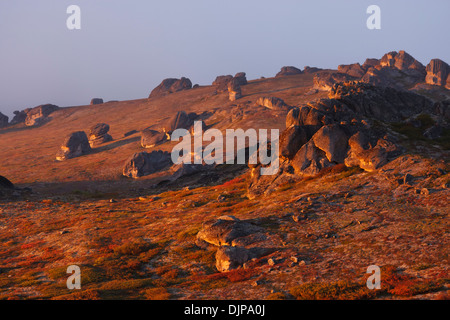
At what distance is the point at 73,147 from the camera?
129 m

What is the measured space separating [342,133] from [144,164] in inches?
2519

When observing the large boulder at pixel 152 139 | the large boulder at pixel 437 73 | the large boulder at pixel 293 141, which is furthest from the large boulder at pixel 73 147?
A: the large boulder at pixel 437 73

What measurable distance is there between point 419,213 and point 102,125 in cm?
13964

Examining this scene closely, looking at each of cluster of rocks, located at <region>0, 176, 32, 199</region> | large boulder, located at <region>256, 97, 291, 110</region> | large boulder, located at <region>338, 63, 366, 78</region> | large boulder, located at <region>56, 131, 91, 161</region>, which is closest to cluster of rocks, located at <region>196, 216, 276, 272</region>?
cluster of rocks, located at <region>0, 176, 32, 199</region>

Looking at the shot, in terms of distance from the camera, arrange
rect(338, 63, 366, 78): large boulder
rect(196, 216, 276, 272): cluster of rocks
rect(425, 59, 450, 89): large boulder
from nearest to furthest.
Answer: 1. rect(196, 216, 276, 272): cluster of rocks
2. rect(425, 59, 450, 89): large boulder
3. rect(338, 63, 366, 78): large boulder

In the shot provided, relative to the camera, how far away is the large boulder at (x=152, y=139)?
129 meters

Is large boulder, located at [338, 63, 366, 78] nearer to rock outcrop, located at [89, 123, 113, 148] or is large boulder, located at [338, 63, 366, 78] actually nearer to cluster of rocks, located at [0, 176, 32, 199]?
rock outcrop, located at [89, 123, 113, 148]

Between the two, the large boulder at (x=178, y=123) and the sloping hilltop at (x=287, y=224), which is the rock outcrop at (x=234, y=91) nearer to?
the large boulder at (x=178, y=123)

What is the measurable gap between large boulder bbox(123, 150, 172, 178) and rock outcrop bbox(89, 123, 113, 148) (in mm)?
51345

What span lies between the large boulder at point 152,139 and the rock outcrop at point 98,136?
2267cm

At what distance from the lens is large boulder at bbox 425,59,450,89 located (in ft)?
504

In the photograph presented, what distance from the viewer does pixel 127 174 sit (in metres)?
97.6

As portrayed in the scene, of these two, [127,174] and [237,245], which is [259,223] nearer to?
[237,245]

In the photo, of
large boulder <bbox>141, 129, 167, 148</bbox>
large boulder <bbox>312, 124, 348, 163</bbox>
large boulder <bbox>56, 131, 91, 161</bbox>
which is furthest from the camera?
large boulder <bbox>141, 129, 167, 148</bbox>
